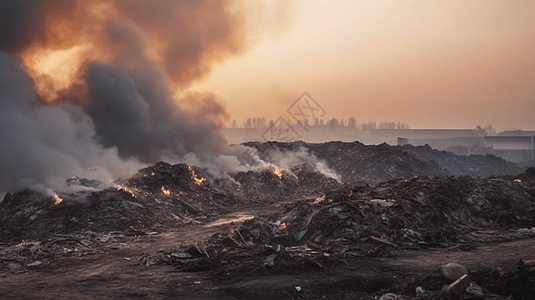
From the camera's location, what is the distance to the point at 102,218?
15.4m

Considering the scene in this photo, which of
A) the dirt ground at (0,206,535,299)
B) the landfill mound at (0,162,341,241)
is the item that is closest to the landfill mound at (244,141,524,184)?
the landfill mound at (0,162,341,241)

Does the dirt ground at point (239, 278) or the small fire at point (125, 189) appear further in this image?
the small fire at point (125, 189)

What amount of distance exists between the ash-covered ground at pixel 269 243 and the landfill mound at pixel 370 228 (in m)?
0.05

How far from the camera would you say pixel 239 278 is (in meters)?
8.30

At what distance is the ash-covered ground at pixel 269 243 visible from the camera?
756 centimetres

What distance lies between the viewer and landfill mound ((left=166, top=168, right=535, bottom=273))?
965cm

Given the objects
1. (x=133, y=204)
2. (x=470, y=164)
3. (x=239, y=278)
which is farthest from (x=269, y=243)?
(x=470, y=164)

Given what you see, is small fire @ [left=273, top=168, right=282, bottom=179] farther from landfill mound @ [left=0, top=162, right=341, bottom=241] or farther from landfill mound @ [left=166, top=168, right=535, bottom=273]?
landfill mound @ [left=166, top=168, right=535, bottom=273]

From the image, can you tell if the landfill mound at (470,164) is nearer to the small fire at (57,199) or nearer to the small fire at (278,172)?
the small fire at (278,172)

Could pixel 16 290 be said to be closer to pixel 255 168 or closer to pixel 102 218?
pixel 102 218

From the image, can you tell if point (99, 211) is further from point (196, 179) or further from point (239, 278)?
point (239, 278)

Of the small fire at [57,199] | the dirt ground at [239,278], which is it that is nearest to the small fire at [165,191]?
the small fire at [57,199]

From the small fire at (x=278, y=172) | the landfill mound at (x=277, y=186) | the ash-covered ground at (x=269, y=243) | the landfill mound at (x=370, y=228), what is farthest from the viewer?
the small fire at (x=278, y=172)

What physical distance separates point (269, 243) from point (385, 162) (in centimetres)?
3282
